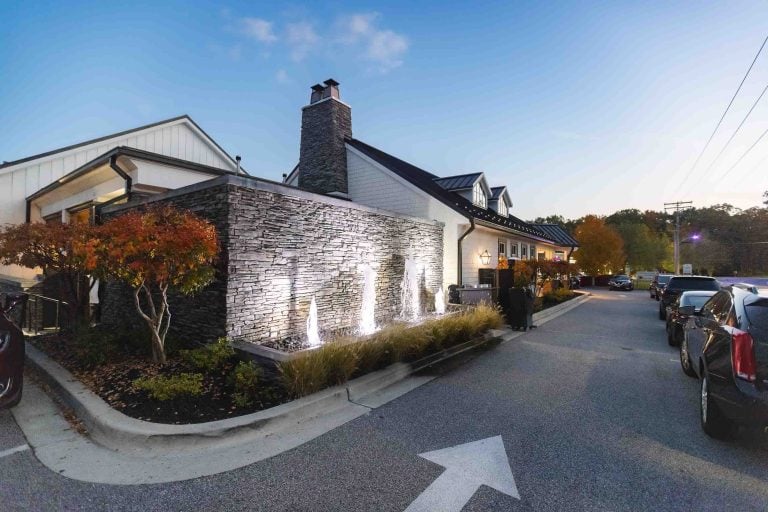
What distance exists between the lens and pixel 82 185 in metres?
11.6

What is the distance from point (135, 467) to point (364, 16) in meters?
11.5

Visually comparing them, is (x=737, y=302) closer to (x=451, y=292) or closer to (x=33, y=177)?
(x=451, y=292)

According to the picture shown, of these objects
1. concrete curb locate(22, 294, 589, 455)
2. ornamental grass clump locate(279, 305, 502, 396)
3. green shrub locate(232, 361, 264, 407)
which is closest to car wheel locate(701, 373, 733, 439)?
concrete curb locate(22, 294, 589, 455)

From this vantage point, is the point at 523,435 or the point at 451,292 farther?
the point at 451,292

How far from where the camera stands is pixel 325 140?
563 inches

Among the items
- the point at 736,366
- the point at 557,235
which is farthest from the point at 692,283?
the point at 557,235

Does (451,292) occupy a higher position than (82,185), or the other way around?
(82,185)

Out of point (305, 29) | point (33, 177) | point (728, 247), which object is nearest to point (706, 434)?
point (305, 29)

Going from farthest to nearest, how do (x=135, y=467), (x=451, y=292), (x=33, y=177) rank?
1. (x=33, y=177)
2. (x=451, y=292)
3. (x=135, y=467)

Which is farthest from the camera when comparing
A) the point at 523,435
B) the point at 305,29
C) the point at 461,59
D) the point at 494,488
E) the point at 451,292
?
the point at 451,292

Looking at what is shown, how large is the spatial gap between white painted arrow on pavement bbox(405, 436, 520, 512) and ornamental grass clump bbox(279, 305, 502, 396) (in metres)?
1.81

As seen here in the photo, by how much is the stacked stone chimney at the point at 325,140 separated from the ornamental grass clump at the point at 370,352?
833 cm

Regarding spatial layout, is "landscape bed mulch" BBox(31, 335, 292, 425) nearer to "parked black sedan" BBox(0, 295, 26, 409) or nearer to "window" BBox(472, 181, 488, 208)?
"parked black sedan" BBox(0, 295, 26, 409)

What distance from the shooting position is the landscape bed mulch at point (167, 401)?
3.94 meters
